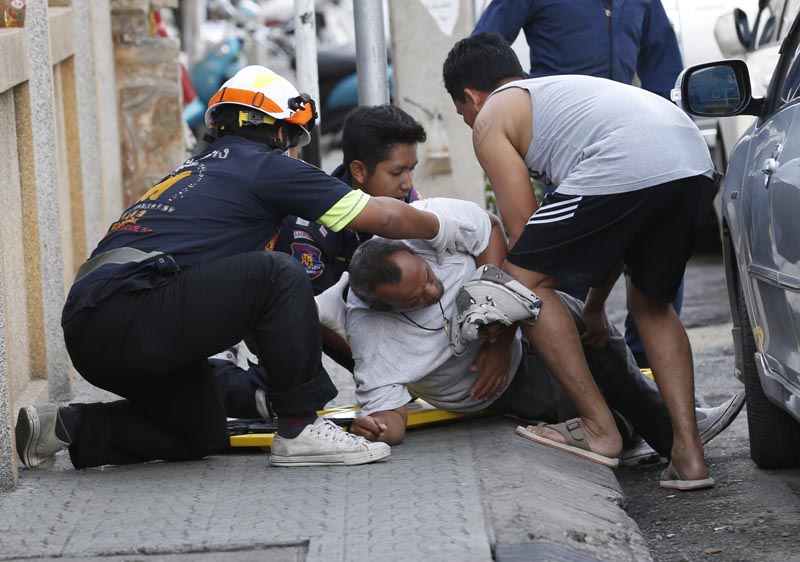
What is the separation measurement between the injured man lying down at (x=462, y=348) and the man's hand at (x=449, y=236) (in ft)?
0.08

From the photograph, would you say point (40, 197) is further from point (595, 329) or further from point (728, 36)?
point (728, 36)

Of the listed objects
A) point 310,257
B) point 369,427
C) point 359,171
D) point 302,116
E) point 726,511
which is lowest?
point 726,511

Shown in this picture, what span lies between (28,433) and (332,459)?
0.95 metres

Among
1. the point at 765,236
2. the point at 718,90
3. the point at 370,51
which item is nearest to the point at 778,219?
the point at 765,236

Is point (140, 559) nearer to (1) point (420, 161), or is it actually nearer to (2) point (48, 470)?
(2) point (48, 470)

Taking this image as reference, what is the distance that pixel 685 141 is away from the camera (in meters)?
4.30

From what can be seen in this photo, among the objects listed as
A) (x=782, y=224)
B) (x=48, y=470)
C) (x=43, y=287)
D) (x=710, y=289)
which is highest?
(x=782, y=224)

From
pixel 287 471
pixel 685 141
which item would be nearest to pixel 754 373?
pixel 685 141

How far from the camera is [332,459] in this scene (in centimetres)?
423

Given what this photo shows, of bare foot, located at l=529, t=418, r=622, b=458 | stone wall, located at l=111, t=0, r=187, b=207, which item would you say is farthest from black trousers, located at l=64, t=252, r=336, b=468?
stone wall, located at l=111, t=0, r=187, b=207

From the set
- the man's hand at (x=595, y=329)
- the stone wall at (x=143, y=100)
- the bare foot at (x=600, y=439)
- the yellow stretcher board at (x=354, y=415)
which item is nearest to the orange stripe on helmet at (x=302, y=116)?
the yellow stretcher board at (x=354, y=415)

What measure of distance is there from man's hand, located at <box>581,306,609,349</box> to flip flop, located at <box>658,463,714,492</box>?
0.50m

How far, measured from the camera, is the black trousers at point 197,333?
4.05 m

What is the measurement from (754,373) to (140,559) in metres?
2.17
